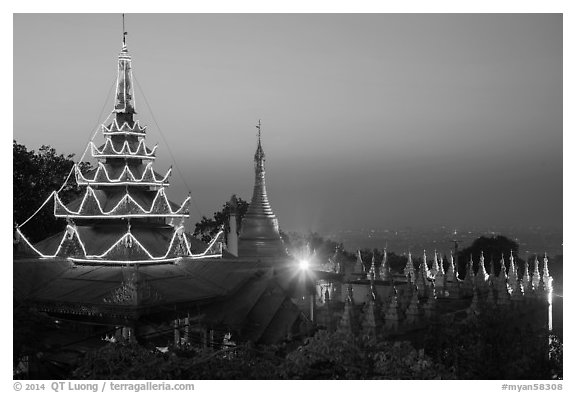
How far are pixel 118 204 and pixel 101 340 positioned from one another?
177 inches

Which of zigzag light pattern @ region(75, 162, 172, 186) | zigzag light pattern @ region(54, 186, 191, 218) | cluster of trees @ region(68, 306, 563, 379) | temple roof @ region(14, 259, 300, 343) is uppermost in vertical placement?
zigzag light pattern @ region(75, 162, 172, 186)

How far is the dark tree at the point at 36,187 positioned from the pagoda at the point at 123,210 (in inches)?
302

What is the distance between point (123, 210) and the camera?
1995cm

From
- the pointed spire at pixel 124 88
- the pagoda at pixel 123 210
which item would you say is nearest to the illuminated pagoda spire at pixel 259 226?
the pagoda at pixel 123 210

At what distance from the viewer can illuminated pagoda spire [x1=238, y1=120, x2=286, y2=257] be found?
33062 mm

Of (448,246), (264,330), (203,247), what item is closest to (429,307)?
(264,330)

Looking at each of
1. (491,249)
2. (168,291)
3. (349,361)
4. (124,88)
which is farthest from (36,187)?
(491,249)

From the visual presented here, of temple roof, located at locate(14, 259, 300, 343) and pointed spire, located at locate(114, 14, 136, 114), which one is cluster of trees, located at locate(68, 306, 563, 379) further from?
pointed spire, located at locate(114, 14, 136, 114)

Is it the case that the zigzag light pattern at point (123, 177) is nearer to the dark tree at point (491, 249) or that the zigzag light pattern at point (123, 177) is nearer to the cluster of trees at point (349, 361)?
the cluster of trees at point (349, 361)

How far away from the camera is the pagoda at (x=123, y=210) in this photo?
19.6 metres

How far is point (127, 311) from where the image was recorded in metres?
16.4

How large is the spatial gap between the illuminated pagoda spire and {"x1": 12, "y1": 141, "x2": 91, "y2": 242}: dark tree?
27.0ft

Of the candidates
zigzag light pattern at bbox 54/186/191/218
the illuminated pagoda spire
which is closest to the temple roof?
zigzag light pattern at bbox 54/186/191/218

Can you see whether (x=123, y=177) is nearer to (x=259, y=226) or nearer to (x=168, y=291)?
(x=168, y=291)
